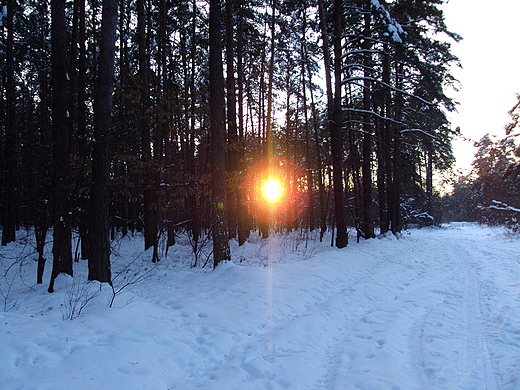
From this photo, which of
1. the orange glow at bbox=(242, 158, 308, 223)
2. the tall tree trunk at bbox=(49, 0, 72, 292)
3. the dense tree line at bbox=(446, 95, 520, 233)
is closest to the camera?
the tall tree trunk at bbox=(49, 0, 72, 292)

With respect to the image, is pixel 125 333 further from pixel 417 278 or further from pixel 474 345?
pixel 417 278

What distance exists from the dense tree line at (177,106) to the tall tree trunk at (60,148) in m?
0.03

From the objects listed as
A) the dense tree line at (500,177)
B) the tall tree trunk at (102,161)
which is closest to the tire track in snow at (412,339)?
the tall tree trunk at (102,161)

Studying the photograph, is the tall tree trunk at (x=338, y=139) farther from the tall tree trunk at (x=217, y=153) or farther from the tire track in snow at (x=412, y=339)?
the tall tree trunk at (x=217, y=153)

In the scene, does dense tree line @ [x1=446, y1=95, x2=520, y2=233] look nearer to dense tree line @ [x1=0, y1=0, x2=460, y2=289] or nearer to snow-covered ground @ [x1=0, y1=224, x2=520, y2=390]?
dense tree line @ [x1=0, y1=0, x2=460, y2=289]

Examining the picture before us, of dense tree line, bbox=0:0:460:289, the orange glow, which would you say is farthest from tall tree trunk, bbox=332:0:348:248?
the orange glow

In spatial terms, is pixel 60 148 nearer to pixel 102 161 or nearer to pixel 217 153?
pixel 102 161

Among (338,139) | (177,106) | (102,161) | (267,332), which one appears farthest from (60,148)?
(338,139)

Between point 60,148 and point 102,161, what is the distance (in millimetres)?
1372

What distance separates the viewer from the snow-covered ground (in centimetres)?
335

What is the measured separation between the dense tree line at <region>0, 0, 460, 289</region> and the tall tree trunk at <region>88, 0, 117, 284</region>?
0.02 metres

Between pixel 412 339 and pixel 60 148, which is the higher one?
pixel 60 148

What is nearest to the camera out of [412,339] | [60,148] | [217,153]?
[412,339]

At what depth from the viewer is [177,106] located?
8570 mm
